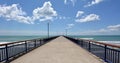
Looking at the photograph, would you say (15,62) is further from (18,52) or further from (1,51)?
(18,52)

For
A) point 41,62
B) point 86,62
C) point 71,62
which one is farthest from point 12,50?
point 86,62

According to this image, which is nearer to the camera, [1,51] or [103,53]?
[1,51]

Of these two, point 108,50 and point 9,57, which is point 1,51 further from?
point 108,50

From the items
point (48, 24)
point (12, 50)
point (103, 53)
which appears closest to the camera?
point (103, 53)

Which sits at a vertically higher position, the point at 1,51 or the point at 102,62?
the point at 1,51

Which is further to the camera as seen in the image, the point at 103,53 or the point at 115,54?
the point at 103,53

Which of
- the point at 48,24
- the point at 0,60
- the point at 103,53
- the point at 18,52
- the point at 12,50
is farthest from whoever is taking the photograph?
the point at 48,24

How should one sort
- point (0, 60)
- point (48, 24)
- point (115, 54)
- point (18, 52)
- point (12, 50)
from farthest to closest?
point (48, 24)
point (18, 52)
point (12, 50)
point (0, 60)
point (115, 54)

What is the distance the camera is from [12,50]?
475 inches

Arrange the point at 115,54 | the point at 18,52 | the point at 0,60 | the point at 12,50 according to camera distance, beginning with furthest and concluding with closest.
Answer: the point at 18,52 < the point at 12,50 < the point at 0,60 < the point at 115,54

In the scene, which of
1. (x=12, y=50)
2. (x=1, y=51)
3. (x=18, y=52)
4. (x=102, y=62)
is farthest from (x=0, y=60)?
(x=102, y=62)

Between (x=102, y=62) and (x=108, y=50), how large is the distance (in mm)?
774

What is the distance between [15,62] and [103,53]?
5256mm

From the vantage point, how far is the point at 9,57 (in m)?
11.3
